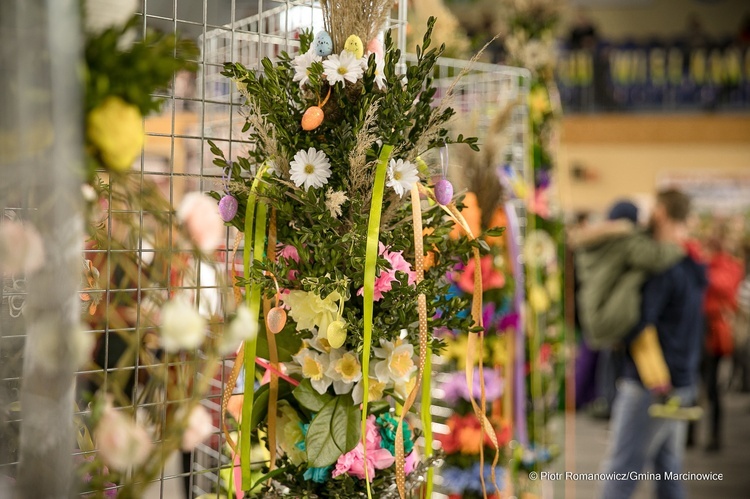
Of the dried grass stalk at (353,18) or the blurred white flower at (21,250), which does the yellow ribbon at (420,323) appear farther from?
the blurred white flower at (21,250)

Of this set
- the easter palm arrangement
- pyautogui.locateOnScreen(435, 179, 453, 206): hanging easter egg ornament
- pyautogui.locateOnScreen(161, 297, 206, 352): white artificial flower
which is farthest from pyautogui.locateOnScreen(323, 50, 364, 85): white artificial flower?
pyautogui.locateOnScreen(161, 297, 206, 352): white artificial flower

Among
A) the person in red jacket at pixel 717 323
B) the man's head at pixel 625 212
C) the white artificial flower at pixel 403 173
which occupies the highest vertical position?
the man's head at pixel 625 212

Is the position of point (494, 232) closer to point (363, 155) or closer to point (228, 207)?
point (363, 155)

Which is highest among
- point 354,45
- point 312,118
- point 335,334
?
point 354,45

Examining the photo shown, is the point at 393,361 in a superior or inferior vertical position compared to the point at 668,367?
superior

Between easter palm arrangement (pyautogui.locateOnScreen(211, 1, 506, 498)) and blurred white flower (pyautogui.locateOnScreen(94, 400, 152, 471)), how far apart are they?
0.46 meters

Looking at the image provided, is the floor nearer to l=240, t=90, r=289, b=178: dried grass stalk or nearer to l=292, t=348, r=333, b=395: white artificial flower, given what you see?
l=292, t=348, r=333, b=395: white artificial flower

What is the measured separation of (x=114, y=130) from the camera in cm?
75

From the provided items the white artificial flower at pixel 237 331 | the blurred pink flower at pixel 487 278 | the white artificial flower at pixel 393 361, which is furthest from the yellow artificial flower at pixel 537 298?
the white artificial flower at pixel 237 331

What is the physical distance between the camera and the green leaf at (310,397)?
1238mm

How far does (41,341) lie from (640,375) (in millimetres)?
2675

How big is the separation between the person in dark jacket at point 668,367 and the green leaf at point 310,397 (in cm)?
207

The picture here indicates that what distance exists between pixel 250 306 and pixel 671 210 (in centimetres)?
236

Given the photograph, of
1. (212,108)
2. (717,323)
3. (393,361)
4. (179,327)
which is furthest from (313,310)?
(717,323)
